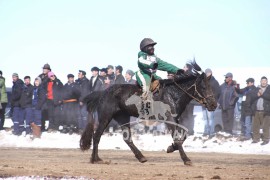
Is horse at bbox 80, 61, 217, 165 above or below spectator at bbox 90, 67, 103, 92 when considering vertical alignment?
below

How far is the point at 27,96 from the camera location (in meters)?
27.2

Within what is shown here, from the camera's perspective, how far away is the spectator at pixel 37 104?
2679 cm

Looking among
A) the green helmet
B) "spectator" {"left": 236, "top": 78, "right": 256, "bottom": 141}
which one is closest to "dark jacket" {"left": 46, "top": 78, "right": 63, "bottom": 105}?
"spectator" {"left": 236, "top": 78, "right": 256, "bottom": 141}

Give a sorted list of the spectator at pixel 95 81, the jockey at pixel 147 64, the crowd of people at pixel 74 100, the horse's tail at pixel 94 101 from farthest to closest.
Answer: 1. the spectator at pixel 95 81
2. the crowd of people at pixel 74 100
3. the horse's tail at pixel 94 101
4. the jockey at pixel 147 64

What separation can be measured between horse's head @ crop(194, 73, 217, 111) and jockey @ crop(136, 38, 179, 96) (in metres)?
0.68

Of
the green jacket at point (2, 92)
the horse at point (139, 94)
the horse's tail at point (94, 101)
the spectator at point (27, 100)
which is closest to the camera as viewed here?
the horse at point (139, 94)

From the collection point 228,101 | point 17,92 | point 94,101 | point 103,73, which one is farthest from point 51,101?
point 94,101

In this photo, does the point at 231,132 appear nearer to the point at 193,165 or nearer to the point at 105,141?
the point at 105,141

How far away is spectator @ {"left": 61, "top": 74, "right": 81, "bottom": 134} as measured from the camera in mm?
26859

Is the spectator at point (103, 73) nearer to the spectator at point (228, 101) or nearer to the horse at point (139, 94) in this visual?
the spectator at point (228, 101)

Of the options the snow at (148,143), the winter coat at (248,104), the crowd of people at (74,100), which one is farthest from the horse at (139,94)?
the winter coat at (248,104)

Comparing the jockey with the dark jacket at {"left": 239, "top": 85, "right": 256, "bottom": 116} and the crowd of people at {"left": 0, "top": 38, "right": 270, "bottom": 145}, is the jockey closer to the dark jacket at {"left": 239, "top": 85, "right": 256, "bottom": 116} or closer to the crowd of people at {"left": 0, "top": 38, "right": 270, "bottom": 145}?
the crowd of people at {"left": 0, "top": 38, "right": 270, "bottom": 145}

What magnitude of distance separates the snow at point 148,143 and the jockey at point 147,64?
6.61 metres

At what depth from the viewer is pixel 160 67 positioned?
15852 mm
